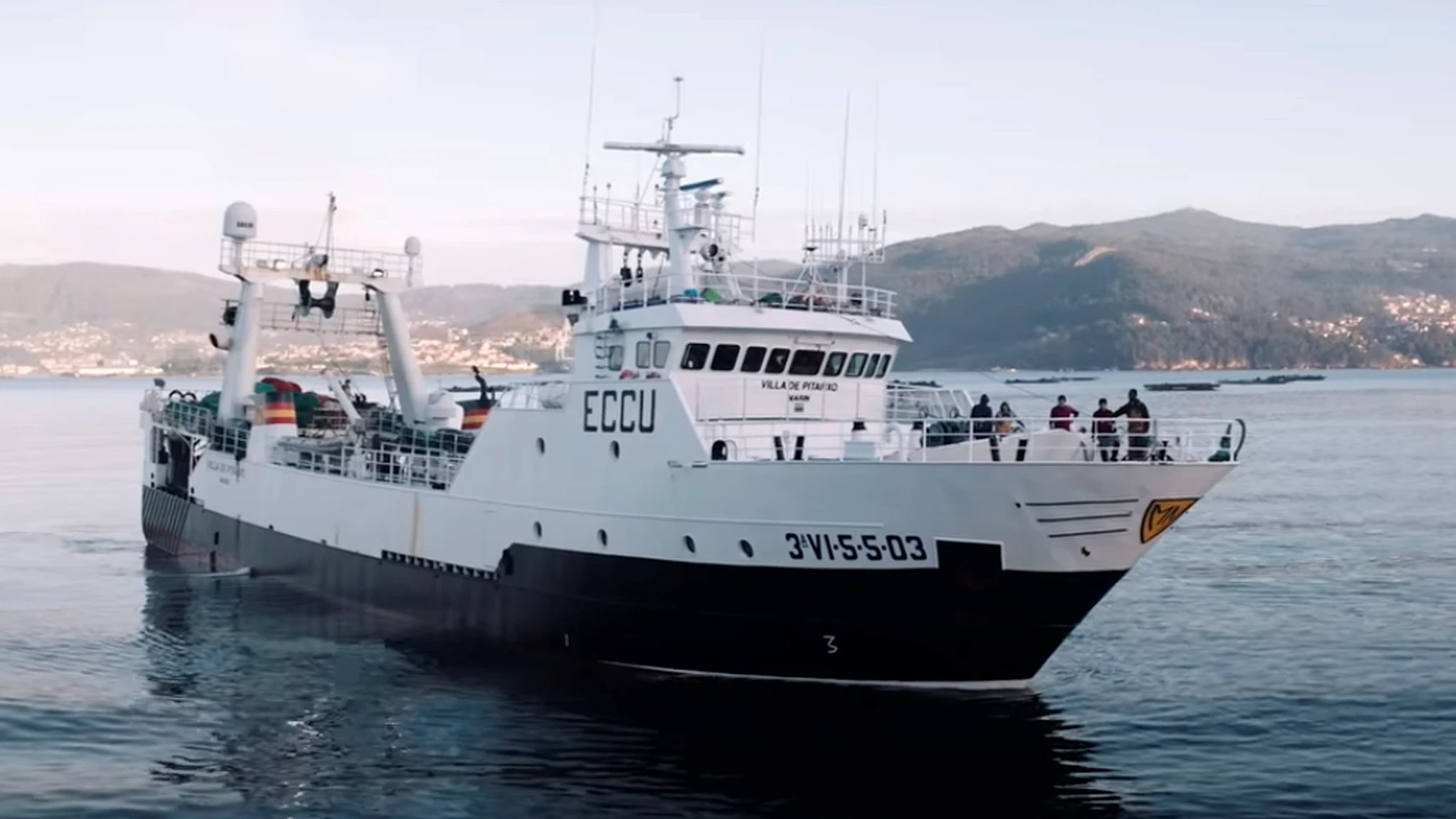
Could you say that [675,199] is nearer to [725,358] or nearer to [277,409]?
[725,358]

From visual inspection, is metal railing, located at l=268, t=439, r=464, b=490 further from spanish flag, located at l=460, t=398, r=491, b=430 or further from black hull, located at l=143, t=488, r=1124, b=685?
black hull, located at l=143, t=488, r=1124, b=685

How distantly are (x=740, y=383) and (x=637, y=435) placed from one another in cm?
231

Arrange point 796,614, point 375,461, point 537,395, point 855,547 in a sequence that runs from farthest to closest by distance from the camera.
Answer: point 375,461 < point 537,395 < point 796,614 < point 855,547

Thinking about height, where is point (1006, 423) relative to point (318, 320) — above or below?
below

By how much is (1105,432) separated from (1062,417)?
80 centimetres

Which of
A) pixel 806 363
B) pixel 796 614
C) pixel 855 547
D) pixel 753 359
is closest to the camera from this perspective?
pixel 855 547

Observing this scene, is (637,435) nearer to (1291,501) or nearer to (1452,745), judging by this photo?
(1452,745)

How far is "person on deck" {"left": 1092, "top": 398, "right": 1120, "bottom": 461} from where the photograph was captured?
2056cm

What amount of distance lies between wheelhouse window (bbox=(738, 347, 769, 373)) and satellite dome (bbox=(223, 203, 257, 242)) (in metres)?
21.2

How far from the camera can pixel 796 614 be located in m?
22.3

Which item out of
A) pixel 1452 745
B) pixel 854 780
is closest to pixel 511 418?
pixel 854 780

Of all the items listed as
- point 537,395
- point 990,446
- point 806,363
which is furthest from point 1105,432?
point 537,395

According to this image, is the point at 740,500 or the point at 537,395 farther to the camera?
the point at 537,395

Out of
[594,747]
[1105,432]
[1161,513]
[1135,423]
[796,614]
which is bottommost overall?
[594,747]
